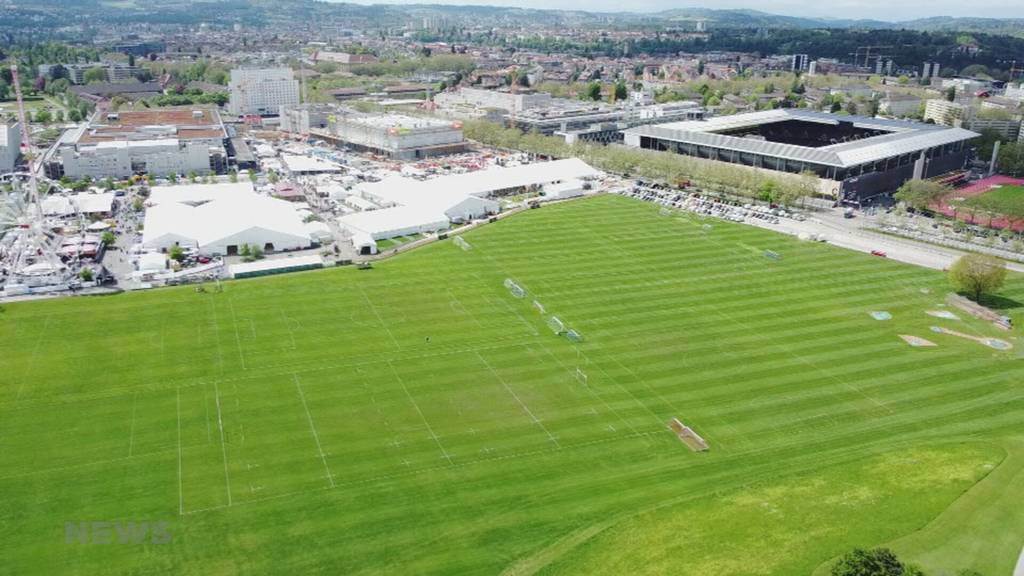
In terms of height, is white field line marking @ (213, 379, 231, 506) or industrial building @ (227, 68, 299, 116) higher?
industrial building @ (227, 68, 299, 116)

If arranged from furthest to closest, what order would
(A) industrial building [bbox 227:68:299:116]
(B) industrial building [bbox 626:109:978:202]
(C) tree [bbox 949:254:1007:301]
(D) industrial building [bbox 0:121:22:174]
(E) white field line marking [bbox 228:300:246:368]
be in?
(A) industrial building [bbox 227:68:299:116] < (D) industrial building [bbox 0:121:22:174] < (B) industrial building [bbox 626:109:978:202] < (C) tree [bbox 949:254:1007:301] < (E) white field line marking [bbox 228:300:246:368]

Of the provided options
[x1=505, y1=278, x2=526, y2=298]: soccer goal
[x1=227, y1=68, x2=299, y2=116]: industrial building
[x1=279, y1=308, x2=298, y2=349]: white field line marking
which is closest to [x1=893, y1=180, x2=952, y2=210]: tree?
[x1=505, y1=278, x2=526, y2=298]: soccer goal

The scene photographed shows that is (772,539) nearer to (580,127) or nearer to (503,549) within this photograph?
(503,549)

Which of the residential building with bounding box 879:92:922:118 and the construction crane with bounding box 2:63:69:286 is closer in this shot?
the construction crane with bounding box 2:63:69:286

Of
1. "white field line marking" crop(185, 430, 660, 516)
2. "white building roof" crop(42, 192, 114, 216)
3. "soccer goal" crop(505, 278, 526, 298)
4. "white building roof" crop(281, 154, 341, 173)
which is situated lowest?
"white field line marking" crop(185, 430, 660, 516)

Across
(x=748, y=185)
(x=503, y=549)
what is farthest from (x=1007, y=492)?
(x=748, y=185)

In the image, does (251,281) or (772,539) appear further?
(251,281)

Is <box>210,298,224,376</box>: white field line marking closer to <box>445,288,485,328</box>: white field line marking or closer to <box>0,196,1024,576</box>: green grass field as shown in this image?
<box>0,196,1024,576</box>: green grass field

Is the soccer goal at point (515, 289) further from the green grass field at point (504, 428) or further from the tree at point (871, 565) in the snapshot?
the tree at point (871, 565)
